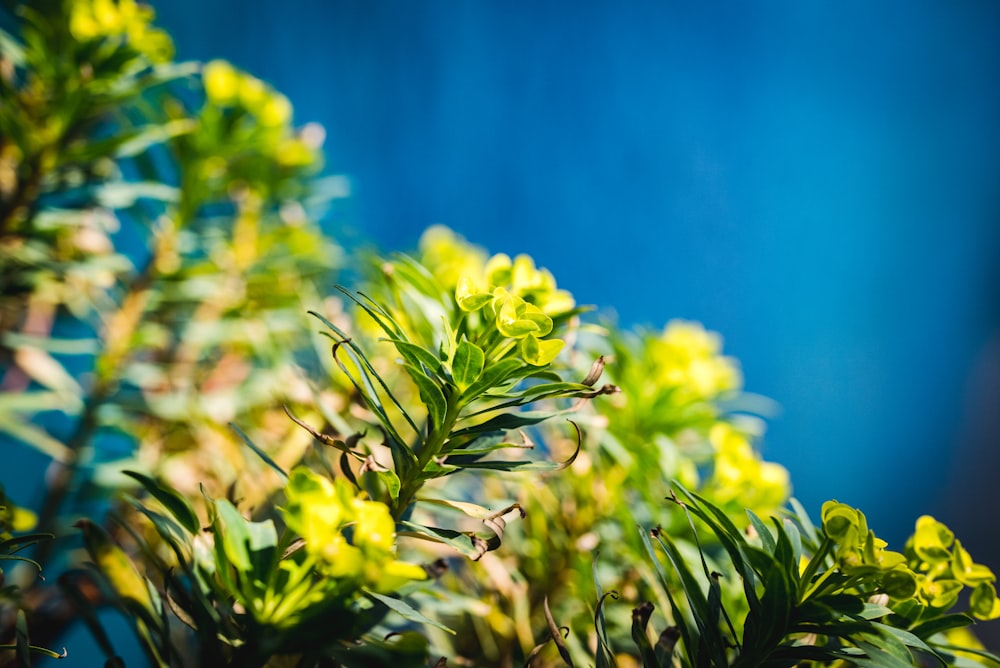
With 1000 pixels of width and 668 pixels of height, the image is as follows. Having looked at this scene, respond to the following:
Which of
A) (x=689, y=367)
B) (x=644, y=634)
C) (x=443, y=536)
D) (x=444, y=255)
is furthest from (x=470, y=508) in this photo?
(x=444, y=255)

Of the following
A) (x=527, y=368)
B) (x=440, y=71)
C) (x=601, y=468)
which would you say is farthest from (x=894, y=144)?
(x=527, y=368)

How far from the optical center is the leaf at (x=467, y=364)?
324 millimetres

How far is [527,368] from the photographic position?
358 millimetres

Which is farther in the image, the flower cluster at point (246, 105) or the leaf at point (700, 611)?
the flower cluster at point (246, 105)

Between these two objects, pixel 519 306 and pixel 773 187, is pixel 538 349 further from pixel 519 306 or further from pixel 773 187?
pixel 773 187

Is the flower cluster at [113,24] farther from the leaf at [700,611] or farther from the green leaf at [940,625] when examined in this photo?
the green leaf at [940,625]

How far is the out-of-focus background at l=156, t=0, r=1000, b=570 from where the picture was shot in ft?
4.45

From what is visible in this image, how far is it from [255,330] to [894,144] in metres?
1.61

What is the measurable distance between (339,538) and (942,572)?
13.9 inches

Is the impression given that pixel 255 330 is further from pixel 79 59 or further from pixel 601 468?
pixel 601 468

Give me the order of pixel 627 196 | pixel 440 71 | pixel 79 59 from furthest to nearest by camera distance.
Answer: pixel 627 196 → pixel 440 71 → pixel 79 59

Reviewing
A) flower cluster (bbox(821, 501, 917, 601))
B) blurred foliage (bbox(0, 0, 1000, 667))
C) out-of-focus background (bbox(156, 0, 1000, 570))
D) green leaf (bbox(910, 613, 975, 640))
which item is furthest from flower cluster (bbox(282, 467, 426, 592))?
out-of-focus background (bbox(156, 0, 1000, 570))

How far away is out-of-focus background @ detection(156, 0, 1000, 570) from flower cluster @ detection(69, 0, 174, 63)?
64 centimetres

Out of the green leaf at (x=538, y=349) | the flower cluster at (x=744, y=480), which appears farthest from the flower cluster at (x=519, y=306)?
the flower cluster at (x=744, y=480)
